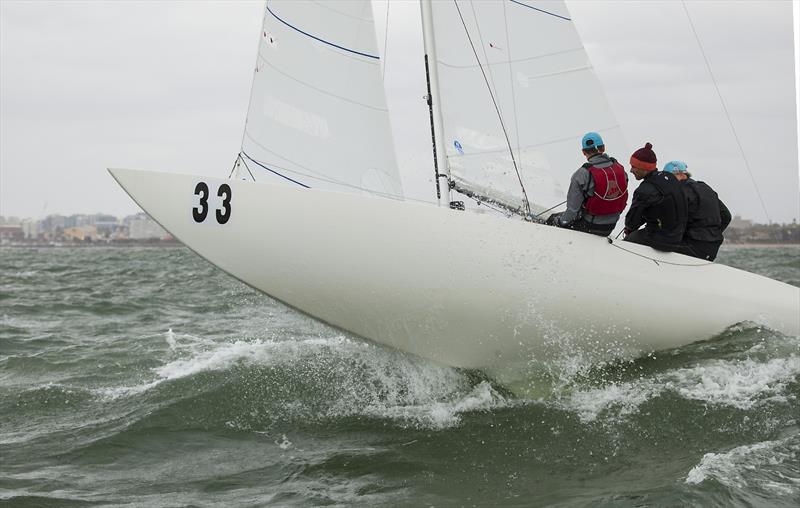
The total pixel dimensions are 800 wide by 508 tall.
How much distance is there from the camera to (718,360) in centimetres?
555

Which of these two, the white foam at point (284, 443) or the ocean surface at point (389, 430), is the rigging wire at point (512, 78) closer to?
the ocean surface at point (389, 430)

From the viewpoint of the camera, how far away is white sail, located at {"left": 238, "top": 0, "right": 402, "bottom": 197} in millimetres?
5770

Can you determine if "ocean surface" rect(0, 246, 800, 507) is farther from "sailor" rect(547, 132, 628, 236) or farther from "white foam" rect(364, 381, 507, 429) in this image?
"sailor" rect(547, 132, 628, 236)

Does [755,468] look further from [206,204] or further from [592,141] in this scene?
[206,204]

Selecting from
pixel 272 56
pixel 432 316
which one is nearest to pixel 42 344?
pixel 272 56

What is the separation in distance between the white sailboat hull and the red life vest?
19cm

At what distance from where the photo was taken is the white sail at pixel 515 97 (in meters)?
5.99

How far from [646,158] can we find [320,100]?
87.6 inches

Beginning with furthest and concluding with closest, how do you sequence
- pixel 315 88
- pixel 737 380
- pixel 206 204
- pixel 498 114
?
pixel 498 114 → pixel 315 88 → pixel 737 380 → pixel 206 204

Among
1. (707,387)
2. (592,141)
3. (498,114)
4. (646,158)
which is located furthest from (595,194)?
(707,387)

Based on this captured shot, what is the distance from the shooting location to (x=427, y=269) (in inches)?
186

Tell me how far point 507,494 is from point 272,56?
352 centimetres

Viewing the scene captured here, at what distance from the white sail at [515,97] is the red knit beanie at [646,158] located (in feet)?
3.53

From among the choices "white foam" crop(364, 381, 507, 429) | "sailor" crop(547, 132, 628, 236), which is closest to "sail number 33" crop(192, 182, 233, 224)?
"white foam" crop(364, 381, 507, 429)
